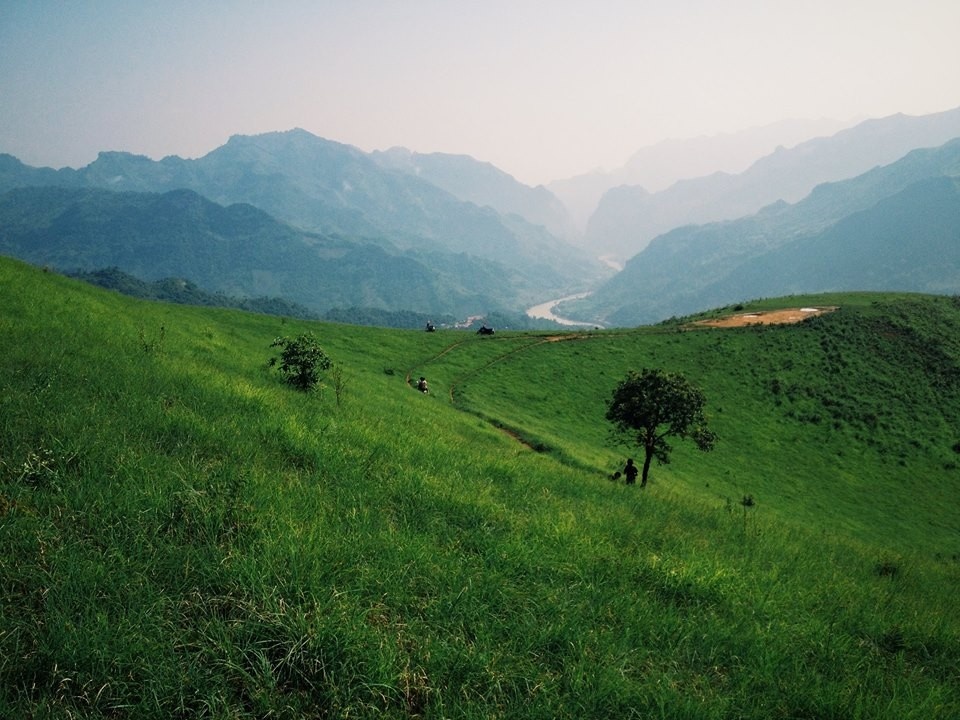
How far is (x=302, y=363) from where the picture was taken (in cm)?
2045

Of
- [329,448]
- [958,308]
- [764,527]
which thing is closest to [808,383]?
[958,308]

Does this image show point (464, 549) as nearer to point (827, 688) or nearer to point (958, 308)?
point (827, 688)

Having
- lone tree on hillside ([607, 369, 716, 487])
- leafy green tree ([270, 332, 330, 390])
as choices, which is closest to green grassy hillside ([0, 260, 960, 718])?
leafy green tree ([270, 332, 330, 390])

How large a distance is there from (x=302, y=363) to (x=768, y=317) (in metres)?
85.0

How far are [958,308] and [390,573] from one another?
384 feet

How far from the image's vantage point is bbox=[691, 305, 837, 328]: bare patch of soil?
3132 inches

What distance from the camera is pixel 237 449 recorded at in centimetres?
834

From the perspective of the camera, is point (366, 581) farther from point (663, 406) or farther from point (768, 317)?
point (768, 317)

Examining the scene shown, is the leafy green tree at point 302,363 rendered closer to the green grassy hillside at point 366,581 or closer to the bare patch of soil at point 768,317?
the green grassy hillside at point 366,581

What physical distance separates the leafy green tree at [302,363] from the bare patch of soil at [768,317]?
73962mm

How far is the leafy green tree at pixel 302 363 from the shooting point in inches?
798

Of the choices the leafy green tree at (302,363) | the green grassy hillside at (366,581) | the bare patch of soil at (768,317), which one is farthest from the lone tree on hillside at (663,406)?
the bare patch of soil at (768,317)

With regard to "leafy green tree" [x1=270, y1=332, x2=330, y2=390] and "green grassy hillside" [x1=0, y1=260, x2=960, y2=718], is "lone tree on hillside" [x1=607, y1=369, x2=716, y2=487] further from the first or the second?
"leafy green tree" [x1=270, y1=332, x2=330, y2=390]

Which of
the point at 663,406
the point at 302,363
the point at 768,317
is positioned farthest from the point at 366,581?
the point at 768,317
